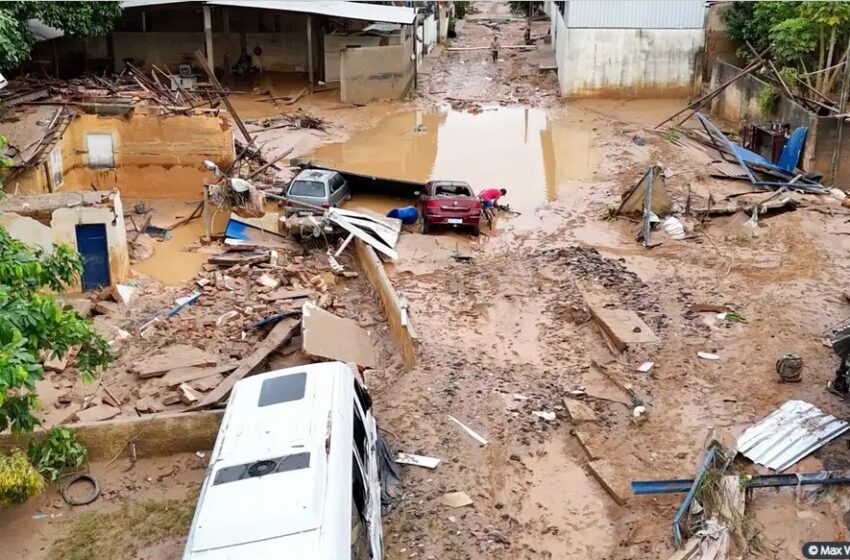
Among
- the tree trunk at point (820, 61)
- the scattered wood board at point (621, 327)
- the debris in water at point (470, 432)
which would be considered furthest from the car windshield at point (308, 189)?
the tree trunk at point (820, 61)

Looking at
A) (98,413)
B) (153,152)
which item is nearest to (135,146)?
(153,152)

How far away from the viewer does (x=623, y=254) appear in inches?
743

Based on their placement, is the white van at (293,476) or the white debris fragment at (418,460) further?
the white debris fragment at (418,460)

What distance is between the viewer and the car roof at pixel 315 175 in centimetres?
2122

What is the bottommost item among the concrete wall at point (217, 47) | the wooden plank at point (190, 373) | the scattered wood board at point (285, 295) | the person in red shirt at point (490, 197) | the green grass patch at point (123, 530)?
the green grass patch at point (123, 530)

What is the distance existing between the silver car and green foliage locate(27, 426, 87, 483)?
10380 mm

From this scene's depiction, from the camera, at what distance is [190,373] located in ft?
42.5

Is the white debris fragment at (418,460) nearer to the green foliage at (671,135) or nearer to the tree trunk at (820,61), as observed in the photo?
the green foliage at (671,135)

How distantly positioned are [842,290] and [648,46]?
22.0 m

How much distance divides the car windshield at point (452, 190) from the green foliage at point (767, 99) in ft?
39.6

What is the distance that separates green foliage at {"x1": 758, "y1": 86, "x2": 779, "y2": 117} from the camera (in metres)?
27.0

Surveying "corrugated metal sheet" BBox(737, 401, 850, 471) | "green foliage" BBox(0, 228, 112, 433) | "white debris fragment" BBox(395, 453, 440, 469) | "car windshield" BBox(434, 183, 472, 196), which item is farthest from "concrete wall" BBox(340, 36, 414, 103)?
"green foliage" BBox(0, 228, 112, 433)

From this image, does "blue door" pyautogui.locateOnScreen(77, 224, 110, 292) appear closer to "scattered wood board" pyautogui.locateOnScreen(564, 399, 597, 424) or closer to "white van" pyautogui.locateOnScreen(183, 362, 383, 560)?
"white van" pyautogui.locateOnScreen(183, 362, 383, 560)

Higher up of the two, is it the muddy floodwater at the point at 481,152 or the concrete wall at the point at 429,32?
the concrete wall at the point at 429,32
